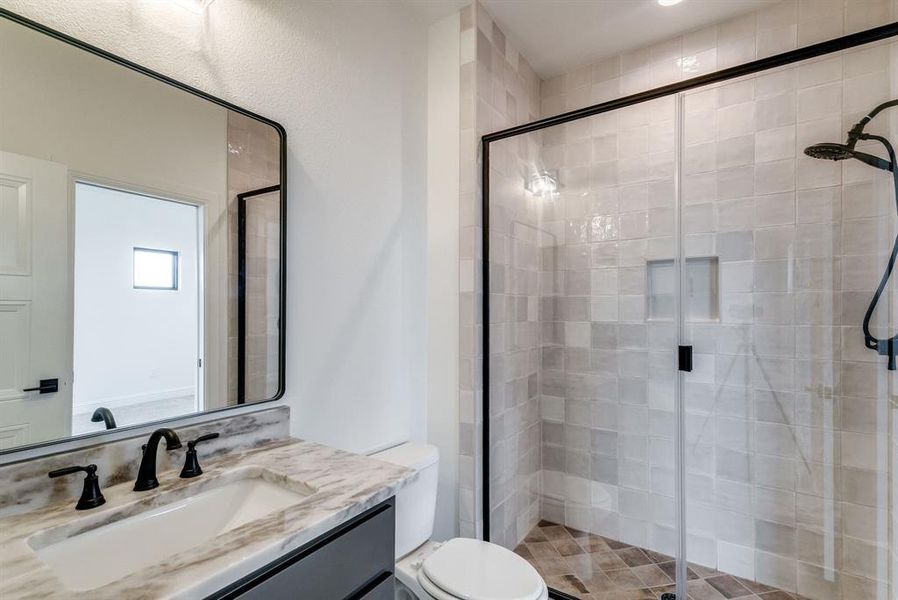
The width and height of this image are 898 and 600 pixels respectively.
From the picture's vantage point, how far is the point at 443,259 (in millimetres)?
1979

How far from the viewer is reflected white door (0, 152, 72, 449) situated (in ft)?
2.84

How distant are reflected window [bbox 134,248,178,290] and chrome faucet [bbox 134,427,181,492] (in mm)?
366

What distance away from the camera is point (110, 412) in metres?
1.02

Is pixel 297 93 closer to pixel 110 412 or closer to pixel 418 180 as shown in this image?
pixel 418 180

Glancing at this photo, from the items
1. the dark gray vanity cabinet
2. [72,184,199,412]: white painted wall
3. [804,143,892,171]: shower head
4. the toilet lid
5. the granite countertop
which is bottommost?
the toilet lid

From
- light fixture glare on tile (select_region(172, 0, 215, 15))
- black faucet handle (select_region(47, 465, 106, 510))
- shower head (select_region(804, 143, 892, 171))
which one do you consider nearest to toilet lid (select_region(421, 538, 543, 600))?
black faucet handle (select_region(47, 465, 106, 510))

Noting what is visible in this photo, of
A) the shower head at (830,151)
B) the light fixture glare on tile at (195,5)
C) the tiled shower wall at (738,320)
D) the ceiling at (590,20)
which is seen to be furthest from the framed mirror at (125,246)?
the shower head at (830,151)

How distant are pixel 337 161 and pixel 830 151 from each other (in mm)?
1971

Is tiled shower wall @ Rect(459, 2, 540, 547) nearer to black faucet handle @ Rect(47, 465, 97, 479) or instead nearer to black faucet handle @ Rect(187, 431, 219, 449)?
black faucet handle @ Rect(187, 431, 219, 449)

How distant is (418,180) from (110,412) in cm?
144

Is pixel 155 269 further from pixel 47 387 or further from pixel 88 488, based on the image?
pixel 88 488

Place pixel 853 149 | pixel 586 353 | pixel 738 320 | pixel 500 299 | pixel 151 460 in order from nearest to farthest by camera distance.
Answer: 1. pixel 151 460
2. pixel 853 149
3. pixel 738 320
4. pixel 500 299
5. pixel 586 353

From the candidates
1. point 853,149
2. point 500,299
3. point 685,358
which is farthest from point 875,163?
point 500,299

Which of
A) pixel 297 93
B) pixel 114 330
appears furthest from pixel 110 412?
pixel 297 93
